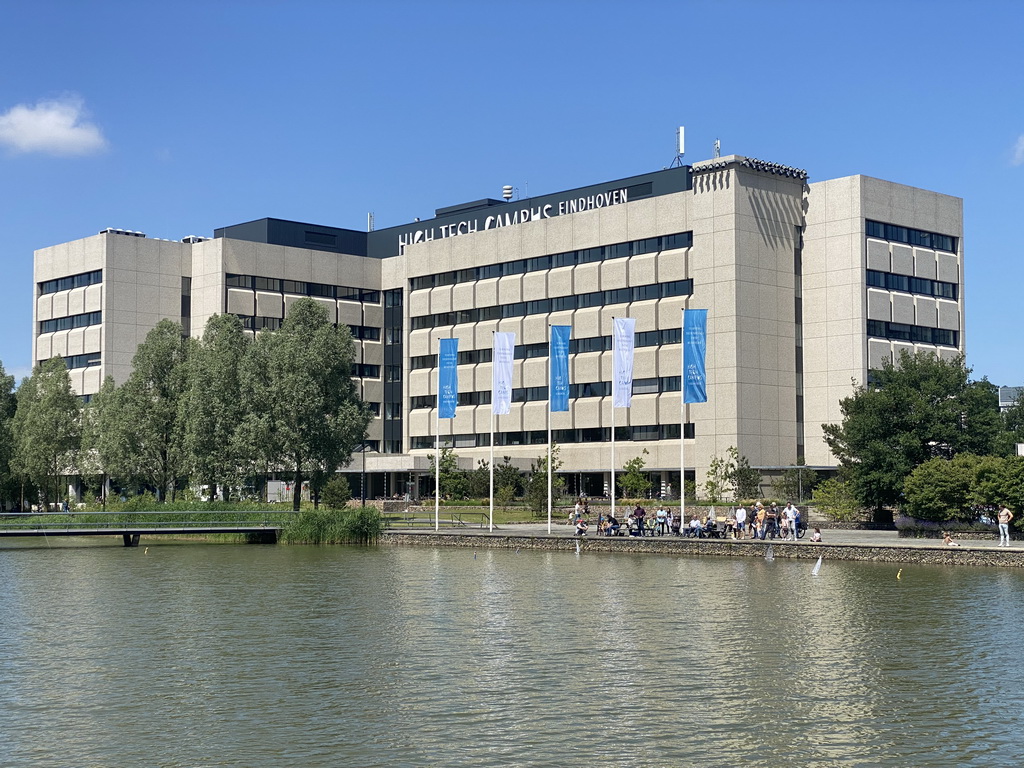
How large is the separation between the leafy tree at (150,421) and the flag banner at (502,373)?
25346mm

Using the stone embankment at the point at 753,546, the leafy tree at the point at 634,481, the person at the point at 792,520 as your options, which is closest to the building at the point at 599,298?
the leafy tree at the point at 634,481

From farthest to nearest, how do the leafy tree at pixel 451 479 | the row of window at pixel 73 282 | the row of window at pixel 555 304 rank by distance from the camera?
the row of window at pixel 73 282
the leafy tree at pixel 451 479
the row of window at pixel 555 304

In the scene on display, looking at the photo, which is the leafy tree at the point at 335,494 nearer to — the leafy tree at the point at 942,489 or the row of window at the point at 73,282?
the leafy tree at the point at 942,489

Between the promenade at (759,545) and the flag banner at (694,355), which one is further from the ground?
the flag banner at (694,355)

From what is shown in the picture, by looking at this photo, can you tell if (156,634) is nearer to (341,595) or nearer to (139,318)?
(341,595)

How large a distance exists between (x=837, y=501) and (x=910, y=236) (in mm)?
40513

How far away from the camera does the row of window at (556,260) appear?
380 feet

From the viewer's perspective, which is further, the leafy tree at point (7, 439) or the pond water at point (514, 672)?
the leafy tree at point (7, 439)

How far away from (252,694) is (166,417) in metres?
68.3

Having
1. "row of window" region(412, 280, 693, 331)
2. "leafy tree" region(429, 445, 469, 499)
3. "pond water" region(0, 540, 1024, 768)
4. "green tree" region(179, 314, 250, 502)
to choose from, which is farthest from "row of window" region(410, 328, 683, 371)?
"pond water" region(0, 540, 1024, 768)

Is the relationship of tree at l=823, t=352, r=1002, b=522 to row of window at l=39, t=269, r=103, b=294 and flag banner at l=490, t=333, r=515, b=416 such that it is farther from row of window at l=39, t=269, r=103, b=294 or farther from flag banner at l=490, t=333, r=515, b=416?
row of window at l=39, t=269, r=103, b=294

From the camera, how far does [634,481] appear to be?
10975 cm

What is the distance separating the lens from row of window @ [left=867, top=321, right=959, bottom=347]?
372 ft

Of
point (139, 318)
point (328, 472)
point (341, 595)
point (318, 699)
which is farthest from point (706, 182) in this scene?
point (318, 699)
